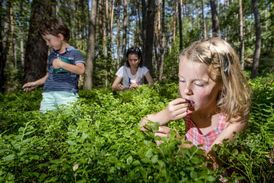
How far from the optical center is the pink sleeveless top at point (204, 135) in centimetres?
273

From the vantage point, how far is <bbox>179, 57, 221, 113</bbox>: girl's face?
98.7 inches

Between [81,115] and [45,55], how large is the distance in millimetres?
8060

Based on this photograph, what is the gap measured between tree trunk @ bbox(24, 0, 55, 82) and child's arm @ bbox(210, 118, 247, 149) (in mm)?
8720

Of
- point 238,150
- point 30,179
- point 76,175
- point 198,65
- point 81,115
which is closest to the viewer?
point 76,175

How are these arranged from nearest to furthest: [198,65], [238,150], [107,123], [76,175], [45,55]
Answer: [76,175]
[238,150]
[198,65]
[107,123]
[45,55]

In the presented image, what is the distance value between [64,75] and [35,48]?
19.1 feet

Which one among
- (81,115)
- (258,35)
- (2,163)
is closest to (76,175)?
(2,163)

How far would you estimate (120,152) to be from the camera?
6.30ft

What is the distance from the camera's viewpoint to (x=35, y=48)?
10.9 meters

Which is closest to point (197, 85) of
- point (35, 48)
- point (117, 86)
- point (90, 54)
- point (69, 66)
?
point (69, 66)

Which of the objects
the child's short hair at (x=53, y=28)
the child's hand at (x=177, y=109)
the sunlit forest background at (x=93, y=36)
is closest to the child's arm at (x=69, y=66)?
the child's short hair at (x=53, y=28)

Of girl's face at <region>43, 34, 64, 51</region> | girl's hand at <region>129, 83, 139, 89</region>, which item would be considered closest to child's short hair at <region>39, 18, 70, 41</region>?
girl's face at <region>43, 34, 64, 51</region>

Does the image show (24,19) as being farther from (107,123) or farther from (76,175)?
(76,175)

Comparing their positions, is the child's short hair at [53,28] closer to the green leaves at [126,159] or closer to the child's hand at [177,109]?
the green leaves at [126,159]
